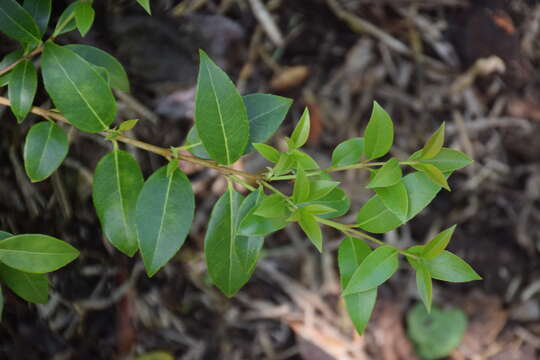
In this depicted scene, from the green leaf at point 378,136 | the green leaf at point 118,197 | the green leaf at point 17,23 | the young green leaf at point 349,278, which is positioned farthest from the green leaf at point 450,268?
the green leaf at point 17,23

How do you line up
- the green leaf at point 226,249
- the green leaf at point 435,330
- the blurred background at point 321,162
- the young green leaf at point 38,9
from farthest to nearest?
the green leaf at point 435,330 → the blurred background at point 321,162 → the young green leaf at point 38,9 → the green leaf at point 226,249

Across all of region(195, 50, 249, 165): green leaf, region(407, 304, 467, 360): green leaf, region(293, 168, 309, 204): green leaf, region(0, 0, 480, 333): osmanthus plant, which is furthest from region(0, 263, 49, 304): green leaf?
region(407, 304, 467, 360): green leaf

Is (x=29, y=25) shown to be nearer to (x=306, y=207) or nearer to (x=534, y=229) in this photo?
(x=306, y=207)

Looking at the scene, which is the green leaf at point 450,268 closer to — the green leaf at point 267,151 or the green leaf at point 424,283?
the green leaf at point 424,283

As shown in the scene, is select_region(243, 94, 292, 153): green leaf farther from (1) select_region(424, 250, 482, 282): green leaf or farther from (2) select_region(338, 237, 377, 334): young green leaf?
(1) select_region(424, 250, 482, 282): green leaf

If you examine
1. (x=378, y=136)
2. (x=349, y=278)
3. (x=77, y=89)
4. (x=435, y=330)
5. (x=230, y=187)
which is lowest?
(x=435, y=330)

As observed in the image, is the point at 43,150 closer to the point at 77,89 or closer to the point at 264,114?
the point at 77,89

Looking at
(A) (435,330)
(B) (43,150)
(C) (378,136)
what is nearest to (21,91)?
(B) (43,150)

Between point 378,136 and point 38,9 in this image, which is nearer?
point 378,136
